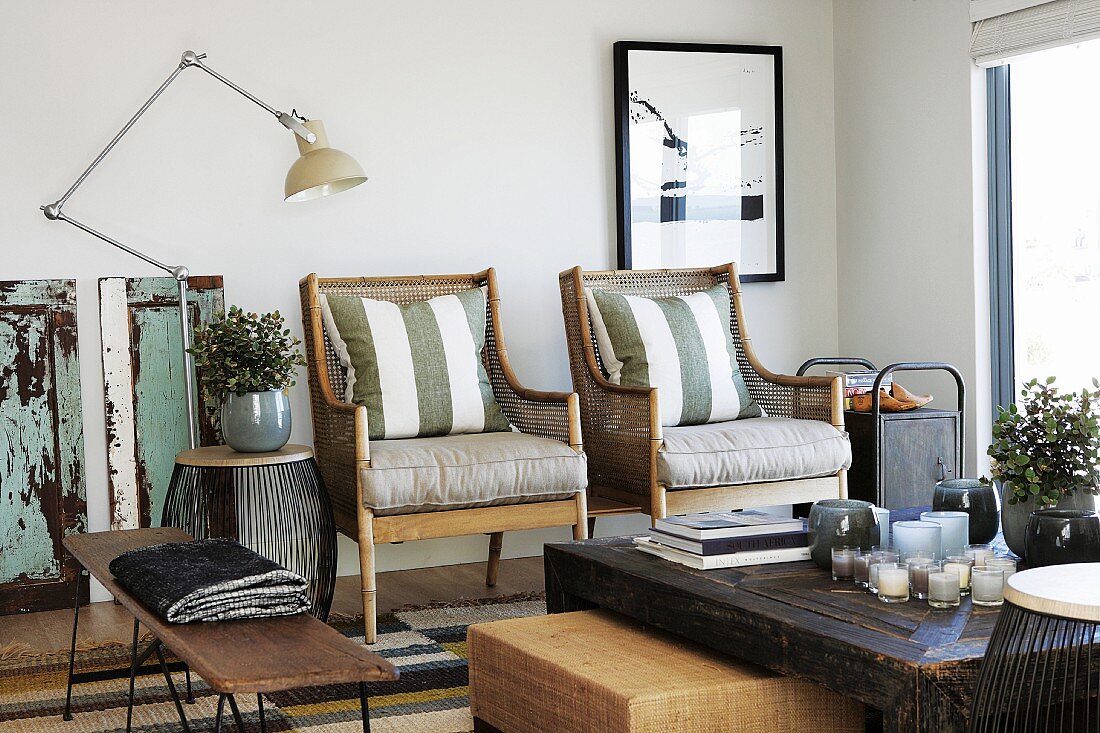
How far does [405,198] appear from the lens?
3.95 metres

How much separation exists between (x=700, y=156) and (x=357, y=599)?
6.49 ft

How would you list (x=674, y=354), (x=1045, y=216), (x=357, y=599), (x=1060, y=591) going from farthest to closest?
(x=1045, y=216)
(x=674, y=354)
(x=357, y=599)
(x=1060, y=591)

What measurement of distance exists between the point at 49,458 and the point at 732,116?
2591 mm

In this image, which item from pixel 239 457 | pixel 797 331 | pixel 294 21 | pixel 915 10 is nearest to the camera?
pixel 239 457

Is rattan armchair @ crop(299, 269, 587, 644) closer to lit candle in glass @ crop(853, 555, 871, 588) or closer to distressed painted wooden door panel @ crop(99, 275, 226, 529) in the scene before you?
distressed painted wooden door panel @ crop(99, 275, 226, 529)

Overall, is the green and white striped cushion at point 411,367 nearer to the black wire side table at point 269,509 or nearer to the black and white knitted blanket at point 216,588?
the black wire side table at point 269,509

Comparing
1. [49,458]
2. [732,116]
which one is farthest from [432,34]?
[49,458]

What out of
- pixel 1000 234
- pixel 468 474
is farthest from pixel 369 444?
pixel 1000 234

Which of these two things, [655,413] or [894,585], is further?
[655,413]

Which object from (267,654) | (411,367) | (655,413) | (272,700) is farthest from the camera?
(411,367)

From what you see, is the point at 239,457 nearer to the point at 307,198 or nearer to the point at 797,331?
the point at 307,198

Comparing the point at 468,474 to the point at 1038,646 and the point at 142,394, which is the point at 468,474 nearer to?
the point at 142,394

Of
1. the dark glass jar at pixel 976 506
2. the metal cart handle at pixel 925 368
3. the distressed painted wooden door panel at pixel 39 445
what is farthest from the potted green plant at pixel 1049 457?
the distressed painted wooden door panel at pixel 39 445

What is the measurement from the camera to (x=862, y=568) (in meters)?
1.94
